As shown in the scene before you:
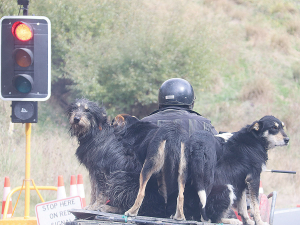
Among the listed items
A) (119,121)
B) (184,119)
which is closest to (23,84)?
(119,121)

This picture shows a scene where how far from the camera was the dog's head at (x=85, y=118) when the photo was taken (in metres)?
4.91

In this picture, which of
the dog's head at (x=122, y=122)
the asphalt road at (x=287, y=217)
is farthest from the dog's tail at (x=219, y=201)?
the asphalt road at (x=287, y=217)

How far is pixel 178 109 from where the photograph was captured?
505cm

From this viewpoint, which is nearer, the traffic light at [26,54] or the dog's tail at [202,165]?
the dog's tail at [202,165]

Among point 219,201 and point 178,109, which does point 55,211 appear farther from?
point 219,201

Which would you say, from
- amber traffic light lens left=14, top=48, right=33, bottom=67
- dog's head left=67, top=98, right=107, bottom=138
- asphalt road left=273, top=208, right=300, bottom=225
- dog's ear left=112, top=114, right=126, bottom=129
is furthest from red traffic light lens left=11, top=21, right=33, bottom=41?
asphalt road left=273, top=208, right=300, bottom=225

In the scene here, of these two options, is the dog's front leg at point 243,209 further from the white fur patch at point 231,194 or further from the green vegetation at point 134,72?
the green vegetation at point 134,72

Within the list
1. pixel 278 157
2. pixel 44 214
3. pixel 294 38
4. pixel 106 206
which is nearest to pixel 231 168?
pixel 106 206

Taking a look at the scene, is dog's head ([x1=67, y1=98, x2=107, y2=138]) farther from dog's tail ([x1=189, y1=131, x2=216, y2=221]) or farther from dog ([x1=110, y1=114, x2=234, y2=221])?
dog's tail ([x1=189, y1=131, x2=216, y2=221])

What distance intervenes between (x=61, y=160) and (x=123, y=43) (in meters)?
6.72

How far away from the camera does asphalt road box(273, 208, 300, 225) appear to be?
8091mm

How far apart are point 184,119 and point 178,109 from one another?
403 mm

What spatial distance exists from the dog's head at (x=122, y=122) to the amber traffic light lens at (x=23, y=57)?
5.02 ft

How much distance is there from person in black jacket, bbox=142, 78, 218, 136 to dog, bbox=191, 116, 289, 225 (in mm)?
414
